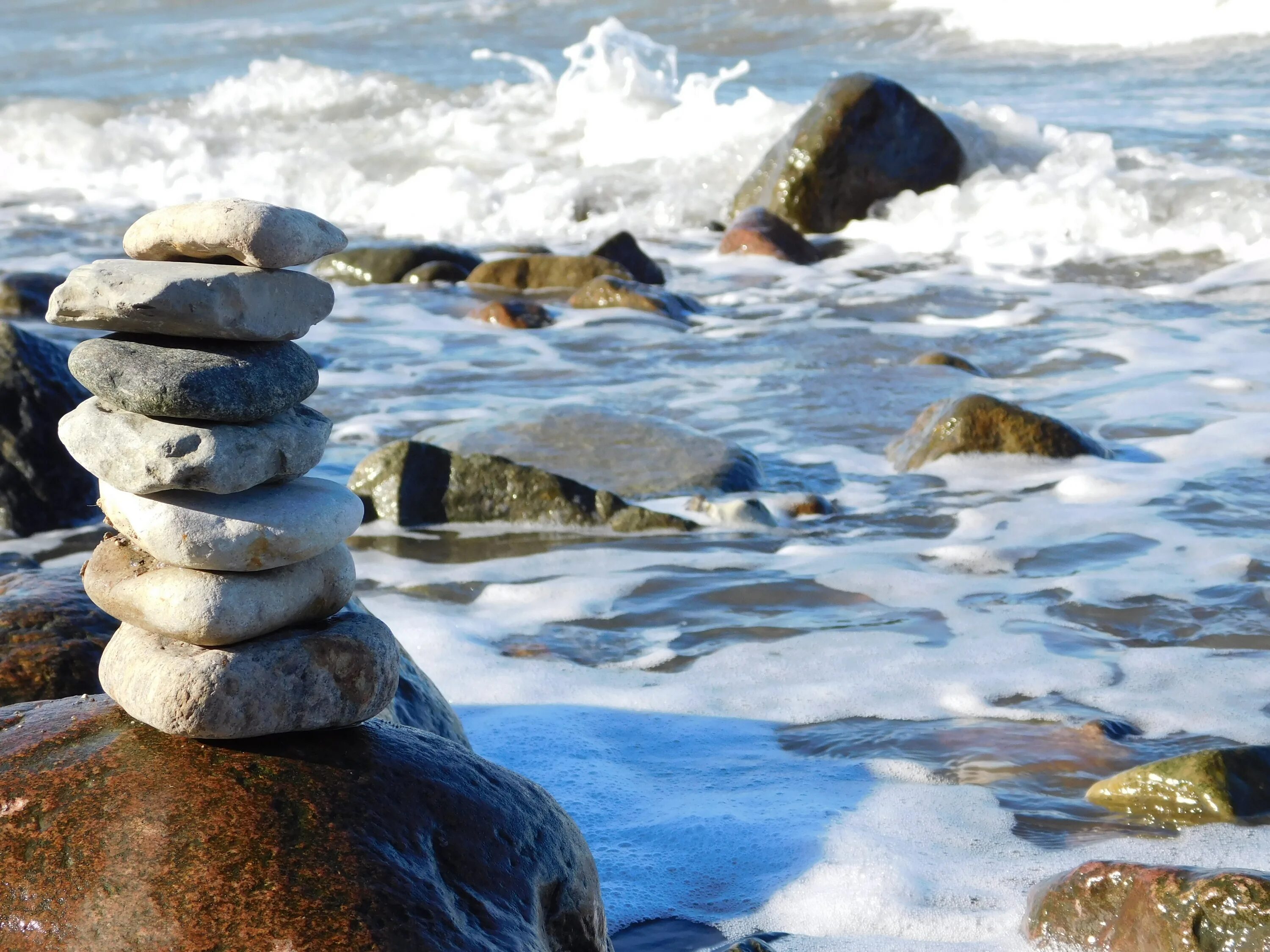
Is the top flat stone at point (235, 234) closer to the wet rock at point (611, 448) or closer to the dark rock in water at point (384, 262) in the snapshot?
the wet rock at point (611, 448)

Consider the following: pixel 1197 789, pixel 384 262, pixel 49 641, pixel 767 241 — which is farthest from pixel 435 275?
pixel 1197 789

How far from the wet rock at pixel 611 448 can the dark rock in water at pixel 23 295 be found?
11.8 feet

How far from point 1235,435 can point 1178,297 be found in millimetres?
2871

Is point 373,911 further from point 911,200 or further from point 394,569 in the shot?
point 911,200

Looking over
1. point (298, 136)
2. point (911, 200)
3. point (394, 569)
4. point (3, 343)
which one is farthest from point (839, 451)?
point (298, 136)

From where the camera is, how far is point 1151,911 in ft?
7.53

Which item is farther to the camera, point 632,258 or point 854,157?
point 854,157

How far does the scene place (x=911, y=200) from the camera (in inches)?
428

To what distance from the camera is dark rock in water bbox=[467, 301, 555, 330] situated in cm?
830

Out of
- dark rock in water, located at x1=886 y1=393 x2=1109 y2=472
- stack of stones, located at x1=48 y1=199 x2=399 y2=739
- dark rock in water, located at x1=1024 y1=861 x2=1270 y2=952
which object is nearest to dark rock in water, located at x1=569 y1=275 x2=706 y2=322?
dark rock in water, located at x1=886 y1=393 x2=1109 y2=472

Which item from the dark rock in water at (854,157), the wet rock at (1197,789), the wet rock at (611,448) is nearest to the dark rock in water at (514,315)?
the wet rock at (611,448)

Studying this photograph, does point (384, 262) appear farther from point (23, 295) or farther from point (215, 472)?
point (215, 472)

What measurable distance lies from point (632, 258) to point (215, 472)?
751cm

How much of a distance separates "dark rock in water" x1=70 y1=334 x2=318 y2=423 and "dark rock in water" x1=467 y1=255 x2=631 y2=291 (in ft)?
23.1
